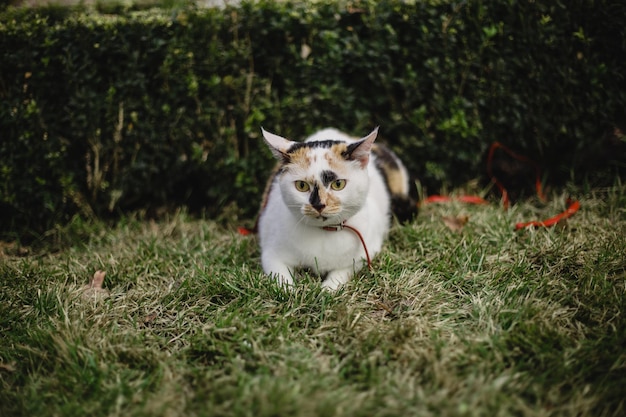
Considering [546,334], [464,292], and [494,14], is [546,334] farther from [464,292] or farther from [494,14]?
[494,14]

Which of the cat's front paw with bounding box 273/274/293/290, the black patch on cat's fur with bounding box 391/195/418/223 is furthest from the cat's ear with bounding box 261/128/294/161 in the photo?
the black patch on cat's fur with bounding box 391/195/418/223

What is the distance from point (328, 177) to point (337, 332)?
0.78 m

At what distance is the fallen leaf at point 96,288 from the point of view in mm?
2655

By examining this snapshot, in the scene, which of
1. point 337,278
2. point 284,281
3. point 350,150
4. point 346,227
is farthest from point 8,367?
point 350,150

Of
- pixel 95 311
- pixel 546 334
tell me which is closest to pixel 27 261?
pixel 95 311

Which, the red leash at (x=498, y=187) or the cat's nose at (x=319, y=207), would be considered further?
the red leash at (x=498, y=187)

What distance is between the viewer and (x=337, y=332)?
2248mm

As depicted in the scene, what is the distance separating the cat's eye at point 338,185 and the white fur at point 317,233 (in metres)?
0.02

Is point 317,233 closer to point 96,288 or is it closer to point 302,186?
point 302,186

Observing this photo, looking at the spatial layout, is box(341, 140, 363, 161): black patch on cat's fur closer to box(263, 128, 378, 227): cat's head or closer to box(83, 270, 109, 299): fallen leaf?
box(263, 128, 378, 227): cat's head

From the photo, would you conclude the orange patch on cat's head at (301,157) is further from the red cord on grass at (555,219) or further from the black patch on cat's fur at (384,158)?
the red cord on grass at (555,219)

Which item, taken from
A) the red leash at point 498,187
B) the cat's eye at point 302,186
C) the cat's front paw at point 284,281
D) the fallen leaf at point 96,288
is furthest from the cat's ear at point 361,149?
the fallen leaf at point 96,288

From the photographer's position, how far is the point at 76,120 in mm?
3436

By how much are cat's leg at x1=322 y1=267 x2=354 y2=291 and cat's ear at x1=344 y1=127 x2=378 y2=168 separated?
0.63m
